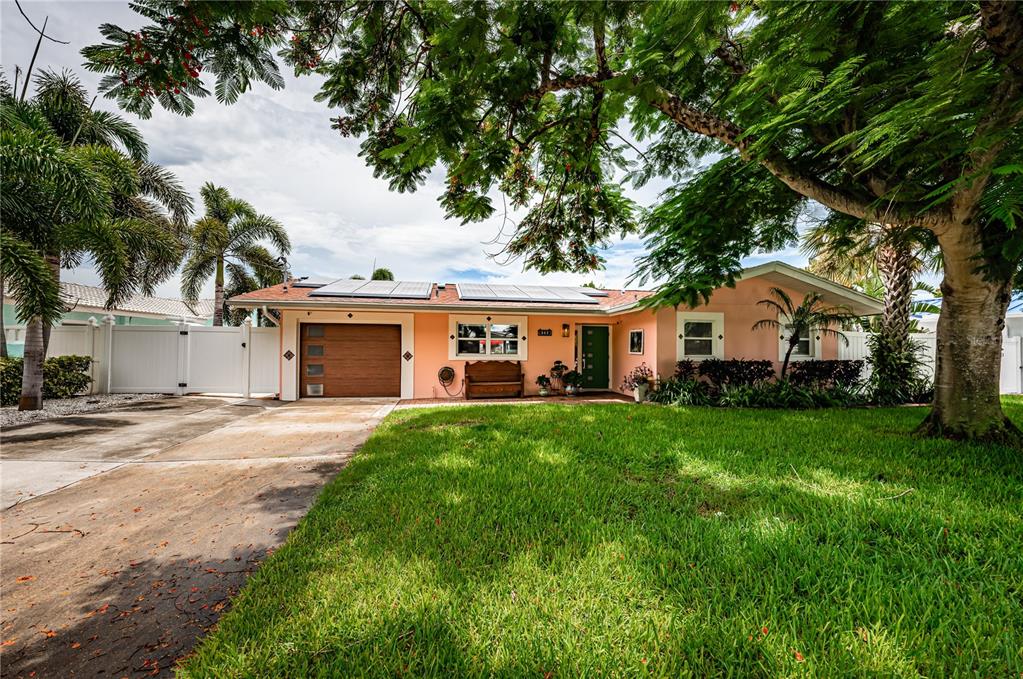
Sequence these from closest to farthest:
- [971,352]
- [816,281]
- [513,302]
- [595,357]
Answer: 1. [971,352]
2. [816,281]
3. [513,302]
4. [595,357]

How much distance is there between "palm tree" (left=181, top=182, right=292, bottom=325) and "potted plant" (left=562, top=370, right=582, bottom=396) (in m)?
13.1

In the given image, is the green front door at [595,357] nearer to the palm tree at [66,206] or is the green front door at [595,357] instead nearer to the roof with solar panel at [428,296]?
the roof with solar panel at [428,296]

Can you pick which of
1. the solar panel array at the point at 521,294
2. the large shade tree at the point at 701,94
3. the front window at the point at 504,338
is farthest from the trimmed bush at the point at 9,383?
the front window at the point at 504,338

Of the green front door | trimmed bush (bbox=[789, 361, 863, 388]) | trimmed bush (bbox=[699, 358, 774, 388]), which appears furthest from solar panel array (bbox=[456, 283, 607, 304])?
trimmed bush (bbox=[789, 361, 863, 388])

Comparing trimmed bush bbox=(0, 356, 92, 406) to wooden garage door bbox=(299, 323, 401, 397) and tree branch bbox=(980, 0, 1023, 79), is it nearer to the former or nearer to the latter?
wooden garage door bbox=(299, 323, 401, 397)

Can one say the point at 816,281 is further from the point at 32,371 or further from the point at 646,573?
the point at 32,371

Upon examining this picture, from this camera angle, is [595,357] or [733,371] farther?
[595,357]

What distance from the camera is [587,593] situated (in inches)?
82.3

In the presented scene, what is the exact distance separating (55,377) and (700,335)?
1590 cm

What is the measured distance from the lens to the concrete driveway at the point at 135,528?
192 centimetres

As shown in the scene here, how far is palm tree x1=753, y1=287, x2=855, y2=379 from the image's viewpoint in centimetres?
879

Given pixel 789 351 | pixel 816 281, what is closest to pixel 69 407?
pixel 789 351

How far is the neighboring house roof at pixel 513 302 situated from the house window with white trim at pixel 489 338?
562 millimetres

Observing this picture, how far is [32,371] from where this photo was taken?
7938mm
